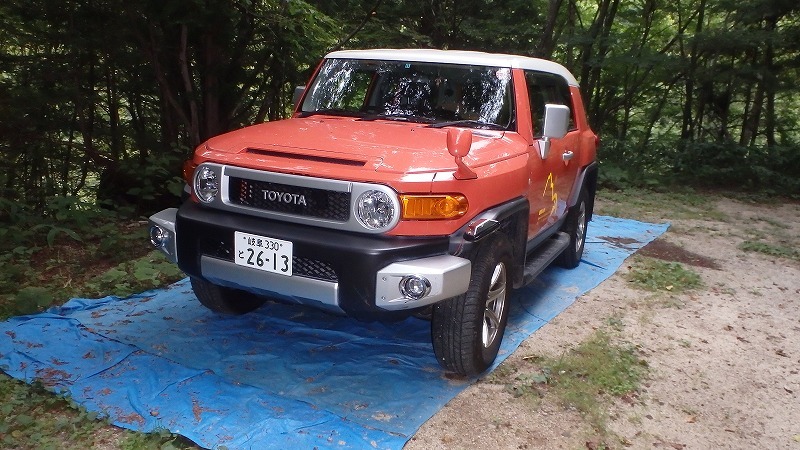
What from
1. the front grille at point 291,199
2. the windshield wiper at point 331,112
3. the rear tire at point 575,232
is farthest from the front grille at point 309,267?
the rear tire at point 575,232

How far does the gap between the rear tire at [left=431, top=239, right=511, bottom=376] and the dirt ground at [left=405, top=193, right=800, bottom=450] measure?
0.65 feet

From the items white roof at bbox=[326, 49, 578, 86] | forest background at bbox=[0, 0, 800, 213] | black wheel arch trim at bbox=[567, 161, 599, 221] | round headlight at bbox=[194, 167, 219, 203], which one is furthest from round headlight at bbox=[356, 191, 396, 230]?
forest background at bbox=[0, 0, 800, 213]

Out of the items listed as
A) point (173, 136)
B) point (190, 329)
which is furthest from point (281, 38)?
point (190, 329)

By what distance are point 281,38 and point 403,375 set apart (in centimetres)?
576

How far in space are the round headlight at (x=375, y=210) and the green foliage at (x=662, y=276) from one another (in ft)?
11.4

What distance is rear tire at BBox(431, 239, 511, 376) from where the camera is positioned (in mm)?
3438

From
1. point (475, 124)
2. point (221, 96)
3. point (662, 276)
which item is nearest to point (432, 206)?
point (475, 124)

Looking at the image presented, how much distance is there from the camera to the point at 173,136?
9727mm

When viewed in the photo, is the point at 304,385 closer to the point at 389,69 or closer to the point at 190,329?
the point at 190,329

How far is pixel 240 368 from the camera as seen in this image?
3.70 meters

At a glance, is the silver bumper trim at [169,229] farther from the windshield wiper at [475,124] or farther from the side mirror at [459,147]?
the windshield wiper at [475,124]

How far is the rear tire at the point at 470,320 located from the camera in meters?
3.44

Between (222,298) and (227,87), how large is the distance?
570 centimetres

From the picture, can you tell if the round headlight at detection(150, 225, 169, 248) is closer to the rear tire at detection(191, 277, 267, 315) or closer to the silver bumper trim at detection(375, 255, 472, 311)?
the rear tire at detection(191, 277, 267, 315)
